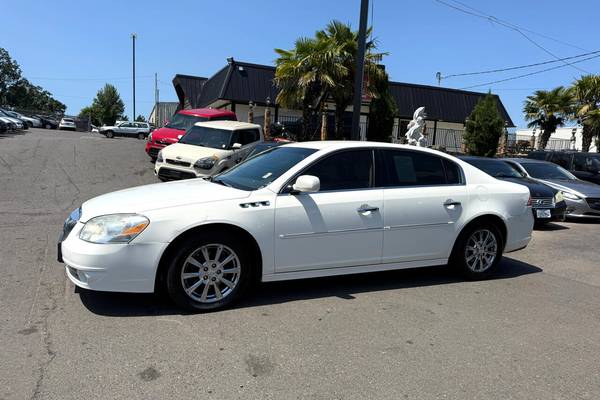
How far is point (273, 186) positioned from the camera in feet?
15.1

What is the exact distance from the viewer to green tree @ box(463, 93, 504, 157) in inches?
890

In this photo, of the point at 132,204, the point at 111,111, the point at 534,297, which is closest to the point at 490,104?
the point at 534,297

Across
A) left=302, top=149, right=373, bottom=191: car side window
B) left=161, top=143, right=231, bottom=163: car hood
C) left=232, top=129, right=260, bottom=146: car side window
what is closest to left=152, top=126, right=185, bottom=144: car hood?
left=161, top=143, right=231, bottom=163: car hood

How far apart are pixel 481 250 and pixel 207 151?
7.50 metres

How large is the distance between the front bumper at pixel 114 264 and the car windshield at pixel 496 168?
858 centimetres

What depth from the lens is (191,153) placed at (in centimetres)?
1136

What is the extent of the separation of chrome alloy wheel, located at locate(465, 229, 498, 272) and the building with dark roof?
53.5ft

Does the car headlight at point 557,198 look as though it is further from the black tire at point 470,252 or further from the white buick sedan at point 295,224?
the black tire at point 470,252

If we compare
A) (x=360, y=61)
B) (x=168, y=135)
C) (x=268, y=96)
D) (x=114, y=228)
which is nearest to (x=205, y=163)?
(x=360, y=61)

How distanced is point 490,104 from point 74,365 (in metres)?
23.1

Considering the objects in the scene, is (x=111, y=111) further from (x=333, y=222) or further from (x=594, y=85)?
(x=333, y=222)

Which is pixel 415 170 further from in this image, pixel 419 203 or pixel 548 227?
pixel 548 227

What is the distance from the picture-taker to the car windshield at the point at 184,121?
15.6m

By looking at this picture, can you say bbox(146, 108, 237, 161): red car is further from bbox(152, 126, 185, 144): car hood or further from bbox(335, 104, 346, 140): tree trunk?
bbox(335, 104, 346, 140): tree trunk
